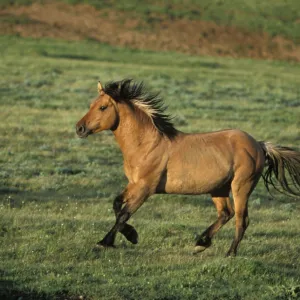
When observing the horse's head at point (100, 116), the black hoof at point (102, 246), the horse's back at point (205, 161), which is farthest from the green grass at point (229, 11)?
the black hoof at point (102, 246)

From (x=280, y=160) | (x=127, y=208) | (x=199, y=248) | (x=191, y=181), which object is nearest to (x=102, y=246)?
(x=127, y=208)

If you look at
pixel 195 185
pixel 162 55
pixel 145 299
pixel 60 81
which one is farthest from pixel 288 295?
pixel 162 55

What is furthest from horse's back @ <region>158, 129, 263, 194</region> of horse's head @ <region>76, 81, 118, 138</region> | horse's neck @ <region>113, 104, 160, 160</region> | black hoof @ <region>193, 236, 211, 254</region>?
horse's head @ <region>76, 81, 118, 138</region>

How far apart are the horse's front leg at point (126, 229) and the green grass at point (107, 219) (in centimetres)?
16

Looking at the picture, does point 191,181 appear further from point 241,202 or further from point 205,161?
point 241,202

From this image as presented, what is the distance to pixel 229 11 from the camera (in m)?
65.3

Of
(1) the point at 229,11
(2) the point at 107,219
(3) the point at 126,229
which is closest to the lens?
(3) the point at 126,229

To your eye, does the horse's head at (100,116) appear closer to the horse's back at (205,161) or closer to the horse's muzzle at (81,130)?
the horse's muzzle at (81,130)

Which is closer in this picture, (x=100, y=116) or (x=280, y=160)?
(x=100, y=116)

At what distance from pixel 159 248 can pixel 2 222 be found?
7.47 feet

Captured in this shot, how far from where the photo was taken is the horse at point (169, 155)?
10648mm

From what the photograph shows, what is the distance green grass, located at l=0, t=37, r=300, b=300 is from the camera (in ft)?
29.5

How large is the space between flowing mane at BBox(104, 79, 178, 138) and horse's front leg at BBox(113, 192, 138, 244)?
101cm

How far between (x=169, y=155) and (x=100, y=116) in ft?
3.07
